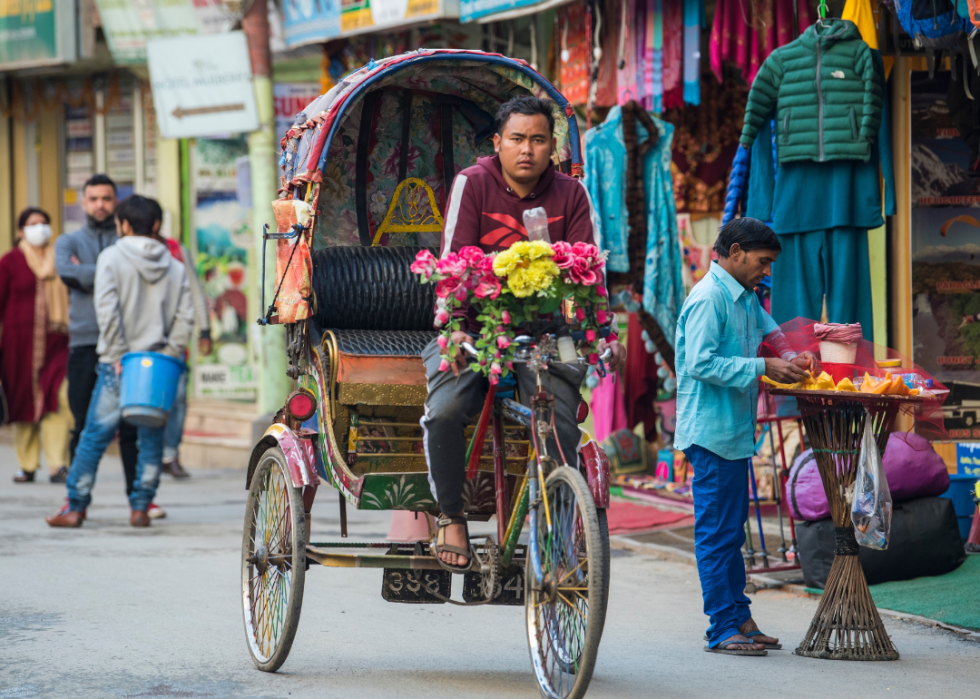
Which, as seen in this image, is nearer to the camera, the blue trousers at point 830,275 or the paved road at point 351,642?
the paved road at point 351,642

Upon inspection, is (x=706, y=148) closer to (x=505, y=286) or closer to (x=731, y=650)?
(x=731, y=650)

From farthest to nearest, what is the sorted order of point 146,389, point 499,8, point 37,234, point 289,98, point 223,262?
point 223,262
point 289,98
point 37,234
point 499,8
point 146,389

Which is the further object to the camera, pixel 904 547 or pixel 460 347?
pixel 904 547

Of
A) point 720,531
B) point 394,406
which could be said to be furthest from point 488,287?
point 720,531

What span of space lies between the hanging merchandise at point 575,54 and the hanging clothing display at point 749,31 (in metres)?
1.35

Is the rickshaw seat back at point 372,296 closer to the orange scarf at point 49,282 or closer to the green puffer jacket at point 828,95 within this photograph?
the green puffer jacket at point 828,95

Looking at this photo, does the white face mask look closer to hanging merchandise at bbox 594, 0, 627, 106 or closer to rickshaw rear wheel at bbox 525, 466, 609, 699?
hanging merchandise at bbox 594, 0, 627, 106

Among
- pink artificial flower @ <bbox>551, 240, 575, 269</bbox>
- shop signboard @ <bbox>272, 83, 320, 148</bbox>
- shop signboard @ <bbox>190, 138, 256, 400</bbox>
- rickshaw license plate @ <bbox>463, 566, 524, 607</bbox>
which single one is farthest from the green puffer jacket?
shop signboard @ <bbox>190, 138, 256, 400</bbox>

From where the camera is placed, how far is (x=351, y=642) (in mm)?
5680

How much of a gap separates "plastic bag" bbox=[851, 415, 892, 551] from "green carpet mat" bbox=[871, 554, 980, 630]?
2.75 feet

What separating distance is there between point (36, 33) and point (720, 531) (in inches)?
489

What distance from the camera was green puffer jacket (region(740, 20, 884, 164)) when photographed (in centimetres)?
728

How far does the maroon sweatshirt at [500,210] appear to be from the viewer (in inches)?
190

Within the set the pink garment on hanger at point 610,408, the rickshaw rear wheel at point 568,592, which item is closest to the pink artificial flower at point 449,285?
the rickshaw rear wheel at point 568,592
